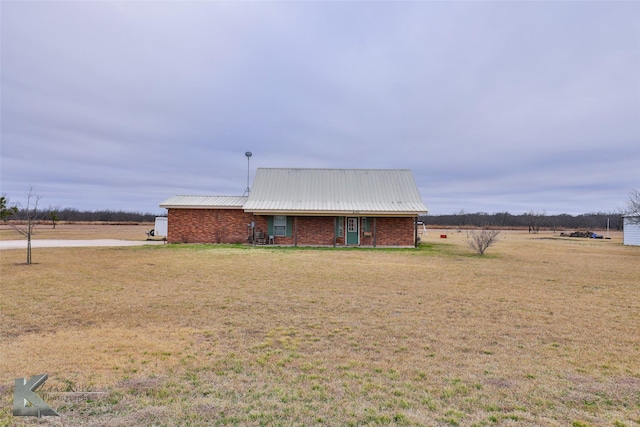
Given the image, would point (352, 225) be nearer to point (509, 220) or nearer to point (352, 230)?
point (352, 230)

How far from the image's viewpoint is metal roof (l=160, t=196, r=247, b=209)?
22.3m

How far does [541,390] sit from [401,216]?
18345 millimetres

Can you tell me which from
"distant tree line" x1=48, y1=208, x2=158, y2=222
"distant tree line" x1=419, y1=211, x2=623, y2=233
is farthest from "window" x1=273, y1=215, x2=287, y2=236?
"distant tree line" x1=48, y1=208, x2=158, y2=222

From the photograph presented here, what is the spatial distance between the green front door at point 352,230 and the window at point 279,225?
3.85 m

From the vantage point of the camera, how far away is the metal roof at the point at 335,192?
21.6m

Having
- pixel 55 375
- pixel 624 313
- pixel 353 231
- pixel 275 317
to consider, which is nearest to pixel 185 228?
pixel 353 231

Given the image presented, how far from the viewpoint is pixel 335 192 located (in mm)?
24234

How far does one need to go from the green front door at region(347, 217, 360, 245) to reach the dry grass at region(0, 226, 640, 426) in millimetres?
12141

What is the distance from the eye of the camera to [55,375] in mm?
4035

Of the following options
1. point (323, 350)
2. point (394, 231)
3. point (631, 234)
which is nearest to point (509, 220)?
point (631, 234)

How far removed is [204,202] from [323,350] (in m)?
19.5

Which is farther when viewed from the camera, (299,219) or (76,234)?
(76,234)

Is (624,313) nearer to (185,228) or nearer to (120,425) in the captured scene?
(120,425)

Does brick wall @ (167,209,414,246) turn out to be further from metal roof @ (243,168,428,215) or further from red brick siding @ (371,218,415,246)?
metal roof @ (243,168,428,215)
